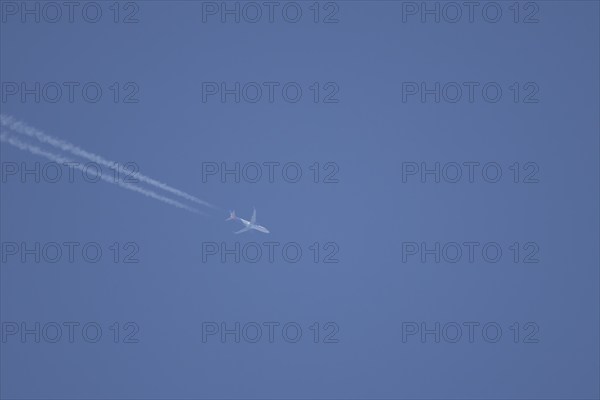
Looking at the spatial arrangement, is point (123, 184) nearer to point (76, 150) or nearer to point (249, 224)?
point (76, 150)

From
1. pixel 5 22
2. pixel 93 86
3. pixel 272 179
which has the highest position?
pixel 5 22

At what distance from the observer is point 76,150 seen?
6.85m

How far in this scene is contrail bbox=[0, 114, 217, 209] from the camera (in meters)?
6.78

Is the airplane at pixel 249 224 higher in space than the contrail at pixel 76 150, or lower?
lower

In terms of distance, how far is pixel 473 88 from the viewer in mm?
6988

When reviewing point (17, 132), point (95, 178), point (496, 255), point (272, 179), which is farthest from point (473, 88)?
point (17, 132)

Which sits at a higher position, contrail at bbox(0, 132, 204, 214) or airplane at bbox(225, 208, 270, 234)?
contrail at bbox(0, 132, 204, 214)

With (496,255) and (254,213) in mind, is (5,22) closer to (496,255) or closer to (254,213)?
(254,213)

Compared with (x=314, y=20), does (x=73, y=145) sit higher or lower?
lower

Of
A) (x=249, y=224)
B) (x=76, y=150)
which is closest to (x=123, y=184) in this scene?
(x=76, y=150)

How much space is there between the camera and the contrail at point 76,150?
6.78 metres

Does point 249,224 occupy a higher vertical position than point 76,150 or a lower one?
lower

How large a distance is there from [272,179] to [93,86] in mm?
2736

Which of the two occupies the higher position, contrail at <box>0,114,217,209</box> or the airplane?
contrail at <box>0,114,217,209</box>
